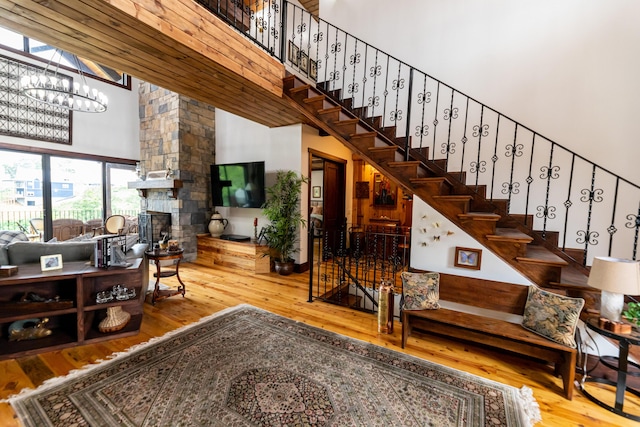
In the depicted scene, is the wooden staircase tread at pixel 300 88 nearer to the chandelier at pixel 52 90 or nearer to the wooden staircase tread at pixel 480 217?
the wooden staircase tread at pixel 480 217

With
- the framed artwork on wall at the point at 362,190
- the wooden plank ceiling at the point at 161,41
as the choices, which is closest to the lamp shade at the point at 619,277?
the wooden plank ceiling at the point at 161,41

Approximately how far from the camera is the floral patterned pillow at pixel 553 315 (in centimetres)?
202

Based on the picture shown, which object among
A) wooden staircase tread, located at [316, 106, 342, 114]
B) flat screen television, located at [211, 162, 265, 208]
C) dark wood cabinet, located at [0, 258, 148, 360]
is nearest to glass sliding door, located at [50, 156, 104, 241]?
flat screen television, located at [211, 162, 265, 208]

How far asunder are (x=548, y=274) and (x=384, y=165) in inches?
76.7

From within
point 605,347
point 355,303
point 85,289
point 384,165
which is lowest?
point 355,303

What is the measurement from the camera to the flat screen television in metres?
5.10

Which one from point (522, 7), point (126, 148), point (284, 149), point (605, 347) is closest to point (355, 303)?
point (605, 347)

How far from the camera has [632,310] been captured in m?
1.82

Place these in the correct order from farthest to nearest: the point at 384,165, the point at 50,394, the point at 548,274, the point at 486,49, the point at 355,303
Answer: the point at 355,303 < the point at 486,49 < the point at 384,165 < the point at 548,274 < the point at 50,394

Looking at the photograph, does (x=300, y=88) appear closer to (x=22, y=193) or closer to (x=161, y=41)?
(x=161, y=41)

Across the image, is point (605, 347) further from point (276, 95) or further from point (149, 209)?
point (149, 209)

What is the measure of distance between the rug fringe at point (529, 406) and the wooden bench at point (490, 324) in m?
0.29

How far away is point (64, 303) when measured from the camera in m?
2.41

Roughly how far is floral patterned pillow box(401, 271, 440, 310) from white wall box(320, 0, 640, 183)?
2.55 meters
